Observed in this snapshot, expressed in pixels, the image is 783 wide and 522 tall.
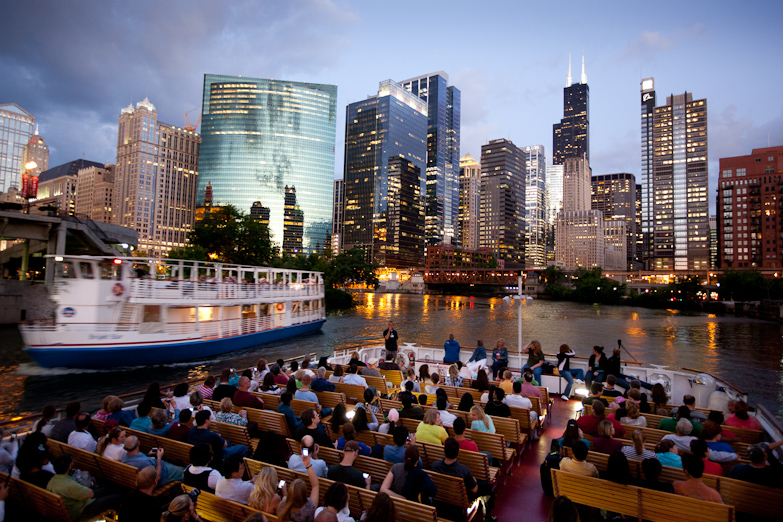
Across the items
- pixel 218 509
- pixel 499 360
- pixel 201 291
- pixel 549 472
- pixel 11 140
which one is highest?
pixel 11 140

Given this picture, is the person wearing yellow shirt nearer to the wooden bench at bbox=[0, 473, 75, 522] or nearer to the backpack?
the backpack

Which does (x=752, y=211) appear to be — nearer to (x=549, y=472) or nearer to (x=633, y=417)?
(x=633, y=417)

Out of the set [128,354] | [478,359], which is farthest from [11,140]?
[478,359]

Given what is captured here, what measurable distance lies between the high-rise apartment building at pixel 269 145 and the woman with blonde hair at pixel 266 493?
6061 inches

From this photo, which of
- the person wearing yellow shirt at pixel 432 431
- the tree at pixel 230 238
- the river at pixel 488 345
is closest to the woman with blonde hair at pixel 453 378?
the person wearing yellow shirt at pixel 432 431

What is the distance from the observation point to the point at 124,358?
74.8 feet

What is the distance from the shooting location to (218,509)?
191 inches

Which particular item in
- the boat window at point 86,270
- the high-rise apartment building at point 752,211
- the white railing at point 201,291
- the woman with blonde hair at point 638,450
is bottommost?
the woman with blonde hair at point 638,450

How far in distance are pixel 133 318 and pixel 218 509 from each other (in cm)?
2196

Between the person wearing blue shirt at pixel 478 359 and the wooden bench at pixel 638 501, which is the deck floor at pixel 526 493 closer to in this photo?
the wooden bench at pixel 638 501

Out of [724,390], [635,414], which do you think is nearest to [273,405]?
[635,414]

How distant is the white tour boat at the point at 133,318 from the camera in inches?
838

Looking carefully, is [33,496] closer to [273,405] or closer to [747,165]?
[273,405]

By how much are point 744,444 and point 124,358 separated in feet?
85.8
